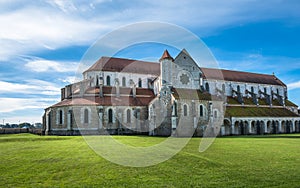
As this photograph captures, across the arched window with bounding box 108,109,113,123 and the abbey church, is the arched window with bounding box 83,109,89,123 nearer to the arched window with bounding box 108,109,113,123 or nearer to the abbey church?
the abbey church

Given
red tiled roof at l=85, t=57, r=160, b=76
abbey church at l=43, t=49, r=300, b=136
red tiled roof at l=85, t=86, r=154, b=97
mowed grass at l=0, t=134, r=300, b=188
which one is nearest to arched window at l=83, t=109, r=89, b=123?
abbey church at l=43, t=49, r=300, b=136

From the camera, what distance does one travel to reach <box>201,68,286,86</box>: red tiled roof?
213ft

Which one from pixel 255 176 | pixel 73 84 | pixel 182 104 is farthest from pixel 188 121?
pixel 255 176

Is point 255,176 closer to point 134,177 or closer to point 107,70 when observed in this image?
point 134,177

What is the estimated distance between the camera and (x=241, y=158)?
17.9m

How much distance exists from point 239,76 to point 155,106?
33.2 metres

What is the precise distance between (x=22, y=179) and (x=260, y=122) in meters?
53.3

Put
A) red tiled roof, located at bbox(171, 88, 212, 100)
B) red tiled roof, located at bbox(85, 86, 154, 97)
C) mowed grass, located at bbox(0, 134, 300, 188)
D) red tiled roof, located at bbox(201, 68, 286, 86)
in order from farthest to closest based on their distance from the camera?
1. red tiled roof, located at bbox(201, 68, 286, 86)
2. red tiled roof, located at bbox(85, 86, 154, 97)
3. red tiled roof, located at bbox(171, 88, 212, 100)
4. mowed grass, located at bbox(0, 134, 300, 188)

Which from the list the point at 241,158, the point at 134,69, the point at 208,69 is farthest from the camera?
the point at 208,69

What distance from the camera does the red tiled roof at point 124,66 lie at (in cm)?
5394

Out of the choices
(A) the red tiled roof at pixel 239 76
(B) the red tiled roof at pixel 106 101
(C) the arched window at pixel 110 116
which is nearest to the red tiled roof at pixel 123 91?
(B) the red tiled roof at pixel 106 101

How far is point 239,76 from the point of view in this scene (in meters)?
70.8

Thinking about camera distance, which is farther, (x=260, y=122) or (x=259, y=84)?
(x=259, y=84)

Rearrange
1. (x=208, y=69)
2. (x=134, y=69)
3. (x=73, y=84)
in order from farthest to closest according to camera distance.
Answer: (x=208, y=69)
(x=134, y=69)
(x=73, y=84)
